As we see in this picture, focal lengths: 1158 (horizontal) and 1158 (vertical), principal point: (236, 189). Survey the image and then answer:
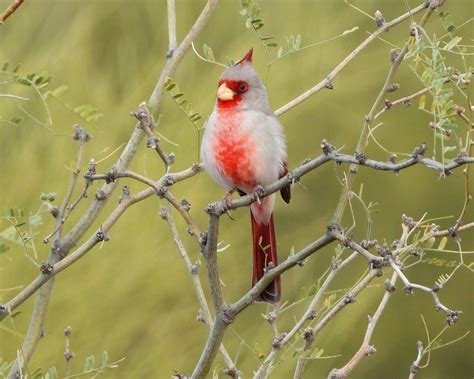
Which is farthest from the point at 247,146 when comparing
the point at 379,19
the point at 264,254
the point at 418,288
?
the point at 418,288

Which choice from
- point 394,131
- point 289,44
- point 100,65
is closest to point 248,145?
point 289,44

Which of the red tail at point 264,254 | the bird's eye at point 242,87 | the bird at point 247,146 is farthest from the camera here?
the bird's eye at point 242,87

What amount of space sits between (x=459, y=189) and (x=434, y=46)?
3103 millimetres

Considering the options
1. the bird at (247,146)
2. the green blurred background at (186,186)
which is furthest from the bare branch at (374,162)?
the green blurred background at (186,186)

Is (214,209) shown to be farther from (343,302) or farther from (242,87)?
(242,87)

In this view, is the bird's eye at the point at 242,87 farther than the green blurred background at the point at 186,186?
No

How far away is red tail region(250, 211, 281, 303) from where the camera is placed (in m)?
2.32

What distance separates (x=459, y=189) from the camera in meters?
4.78

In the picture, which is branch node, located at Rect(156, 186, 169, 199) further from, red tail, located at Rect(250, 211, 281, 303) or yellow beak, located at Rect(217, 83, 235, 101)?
yellow beak, located at Rect(217, 83, 235, 101)

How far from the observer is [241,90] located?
2633 mm

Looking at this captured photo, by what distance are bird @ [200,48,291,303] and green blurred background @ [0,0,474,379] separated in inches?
21.1

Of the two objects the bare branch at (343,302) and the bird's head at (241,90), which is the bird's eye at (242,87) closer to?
the bird's head at (241,90)

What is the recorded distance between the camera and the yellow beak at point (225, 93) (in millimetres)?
2602

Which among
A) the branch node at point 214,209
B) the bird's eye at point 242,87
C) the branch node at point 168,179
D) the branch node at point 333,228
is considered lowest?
the branch node at point 333,228
